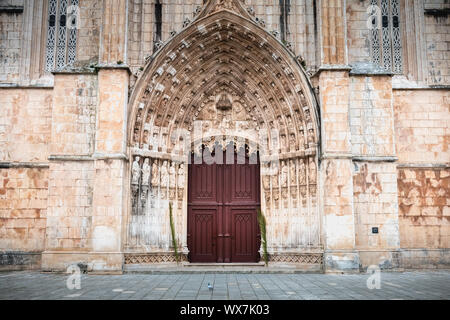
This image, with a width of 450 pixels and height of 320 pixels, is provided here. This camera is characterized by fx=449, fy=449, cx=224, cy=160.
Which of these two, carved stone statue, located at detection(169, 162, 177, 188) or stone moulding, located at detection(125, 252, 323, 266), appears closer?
stone moulding, located at detection(125, 252, 323, 266)

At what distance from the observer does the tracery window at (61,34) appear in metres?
13.6

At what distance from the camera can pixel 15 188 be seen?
1262 cm

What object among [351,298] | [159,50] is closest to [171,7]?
[159,50]

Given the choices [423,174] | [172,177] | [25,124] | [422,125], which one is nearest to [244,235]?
[172,177]

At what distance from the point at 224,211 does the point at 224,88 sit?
386 centimetres

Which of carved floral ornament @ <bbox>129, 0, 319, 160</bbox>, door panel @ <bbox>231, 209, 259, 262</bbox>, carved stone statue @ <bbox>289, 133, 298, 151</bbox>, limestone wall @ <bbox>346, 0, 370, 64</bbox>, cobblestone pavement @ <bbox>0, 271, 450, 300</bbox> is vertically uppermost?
limestone wall @ <bbox>346, 0, 370, 64</bbox>

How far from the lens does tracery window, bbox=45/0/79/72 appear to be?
13.6m

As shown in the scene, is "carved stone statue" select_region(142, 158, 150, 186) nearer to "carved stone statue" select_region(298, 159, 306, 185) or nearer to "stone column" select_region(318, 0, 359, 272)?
"carved stone statue" select_region(298, 159, 306, 185)

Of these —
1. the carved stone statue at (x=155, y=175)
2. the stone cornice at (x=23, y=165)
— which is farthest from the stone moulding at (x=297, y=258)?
the stone cornice at (x=23, y=165)

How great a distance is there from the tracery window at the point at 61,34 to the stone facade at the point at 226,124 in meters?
0.06

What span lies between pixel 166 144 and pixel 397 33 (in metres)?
7.92

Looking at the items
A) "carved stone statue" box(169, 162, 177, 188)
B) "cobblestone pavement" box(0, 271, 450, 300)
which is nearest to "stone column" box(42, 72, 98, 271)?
"cobblestone pavement" box(0, 271, 450, 300)

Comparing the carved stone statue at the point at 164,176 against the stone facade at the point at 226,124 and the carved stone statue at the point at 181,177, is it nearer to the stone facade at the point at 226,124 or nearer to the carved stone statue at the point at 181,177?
the stone facade at the point at 226,124

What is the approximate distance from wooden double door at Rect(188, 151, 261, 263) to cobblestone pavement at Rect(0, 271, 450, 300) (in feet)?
8.19
